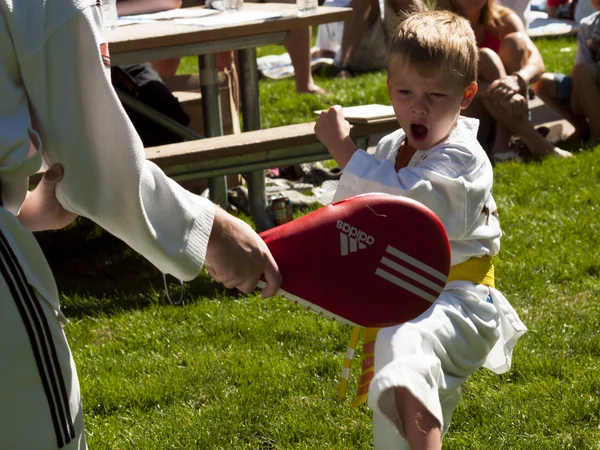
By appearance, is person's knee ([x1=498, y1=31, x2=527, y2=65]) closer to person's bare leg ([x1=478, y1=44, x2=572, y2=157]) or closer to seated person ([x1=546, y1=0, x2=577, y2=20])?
person's bare leg ([x1=478, y1=44, x2=572, y2=157])

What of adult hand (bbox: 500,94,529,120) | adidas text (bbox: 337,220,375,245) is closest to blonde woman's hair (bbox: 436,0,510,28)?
adult hand (bbox: 500,94,529,120)

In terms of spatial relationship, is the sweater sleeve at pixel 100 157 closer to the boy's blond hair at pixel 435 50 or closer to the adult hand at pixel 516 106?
the boy's blond hair at pixel 435 50

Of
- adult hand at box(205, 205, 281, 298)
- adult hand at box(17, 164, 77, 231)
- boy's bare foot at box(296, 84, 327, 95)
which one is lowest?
boy's bare foot at box(296, 84, 327, 95)

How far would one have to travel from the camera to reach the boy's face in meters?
2.65

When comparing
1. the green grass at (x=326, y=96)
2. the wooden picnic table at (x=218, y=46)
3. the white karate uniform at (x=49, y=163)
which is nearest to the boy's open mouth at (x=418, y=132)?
the white karate uniform at (x=49, y=163)

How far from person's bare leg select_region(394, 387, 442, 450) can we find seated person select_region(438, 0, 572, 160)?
427cm

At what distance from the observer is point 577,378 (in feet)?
11.3

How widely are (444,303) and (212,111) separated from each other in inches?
→ 124

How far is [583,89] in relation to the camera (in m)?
6.81

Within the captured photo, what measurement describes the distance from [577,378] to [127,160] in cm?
229

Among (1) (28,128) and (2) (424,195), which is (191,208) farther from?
(2) (424,195)

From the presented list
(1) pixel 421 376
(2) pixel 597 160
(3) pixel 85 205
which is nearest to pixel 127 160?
(3) pixel 85 205

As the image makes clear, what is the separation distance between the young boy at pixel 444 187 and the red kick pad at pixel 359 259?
38cm

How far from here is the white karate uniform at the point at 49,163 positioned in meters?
1.54
